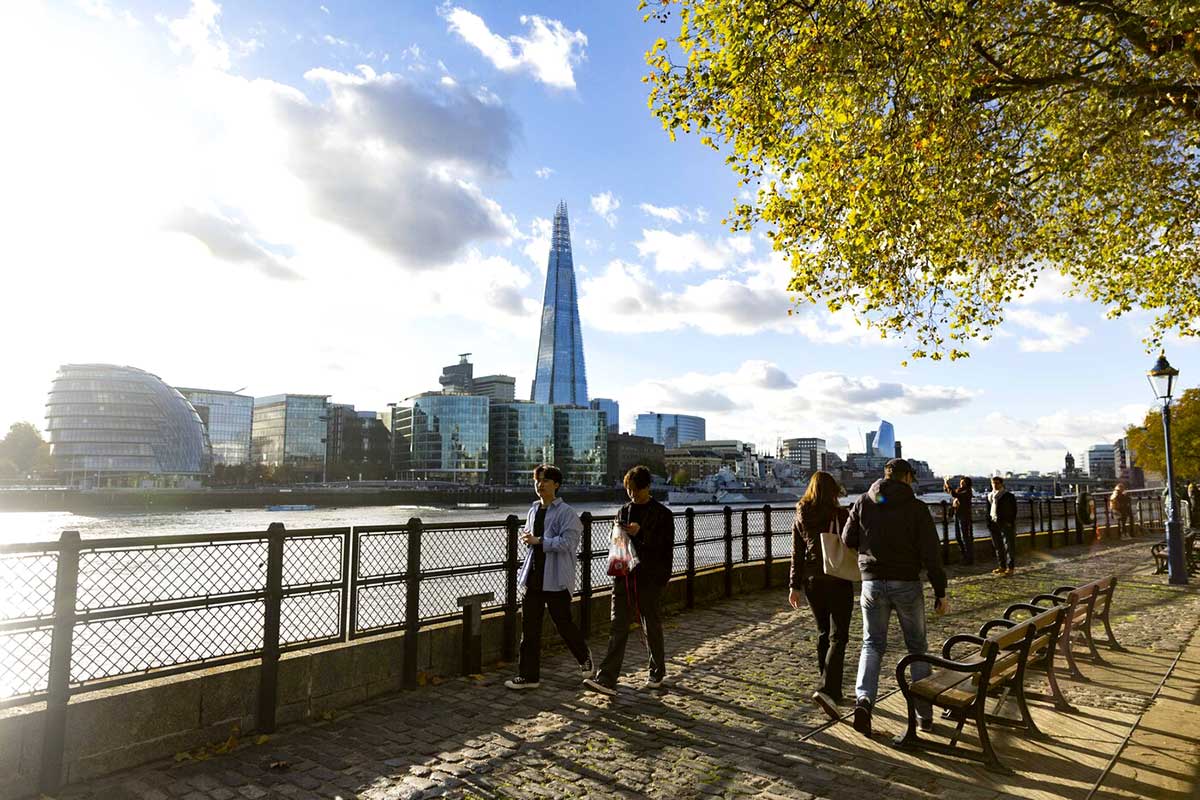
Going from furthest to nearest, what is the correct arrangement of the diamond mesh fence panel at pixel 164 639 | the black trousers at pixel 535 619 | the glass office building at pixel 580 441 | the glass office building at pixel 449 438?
the glass office building at pixel 580 441 < the glass office building at pixel 449 438 < the black trousers at pixel 535 619 < the diamond mesh fence panel at pixel 164 639

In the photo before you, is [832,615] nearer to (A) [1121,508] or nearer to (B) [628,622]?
(B) [628,622]

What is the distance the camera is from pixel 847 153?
9344 millimetres

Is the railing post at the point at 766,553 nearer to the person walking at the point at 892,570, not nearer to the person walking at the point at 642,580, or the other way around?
the person walking at the point at 642,580

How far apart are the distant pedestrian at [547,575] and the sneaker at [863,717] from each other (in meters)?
2.58

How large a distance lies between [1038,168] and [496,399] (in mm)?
158086

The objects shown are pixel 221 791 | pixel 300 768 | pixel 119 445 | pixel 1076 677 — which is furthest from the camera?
pixel 119 445

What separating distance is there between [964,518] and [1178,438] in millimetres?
46898

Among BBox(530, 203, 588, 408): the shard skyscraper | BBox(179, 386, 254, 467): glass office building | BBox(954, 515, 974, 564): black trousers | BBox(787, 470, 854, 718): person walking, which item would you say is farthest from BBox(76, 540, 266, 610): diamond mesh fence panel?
BBox(179, 386, 254, 467): glass office building

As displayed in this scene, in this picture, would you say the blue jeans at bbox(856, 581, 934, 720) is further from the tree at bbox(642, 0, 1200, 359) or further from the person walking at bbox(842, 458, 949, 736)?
the tree at bbox(642, 0, 1200, 359)

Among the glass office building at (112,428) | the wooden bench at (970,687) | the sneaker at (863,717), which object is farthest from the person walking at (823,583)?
the glass office building at (112,428)

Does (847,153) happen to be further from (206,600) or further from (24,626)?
(24,626)

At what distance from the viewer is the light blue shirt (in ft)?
21.6

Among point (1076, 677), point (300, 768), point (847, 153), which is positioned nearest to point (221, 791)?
point (300, 768)

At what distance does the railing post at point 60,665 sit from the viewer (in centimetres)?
434
